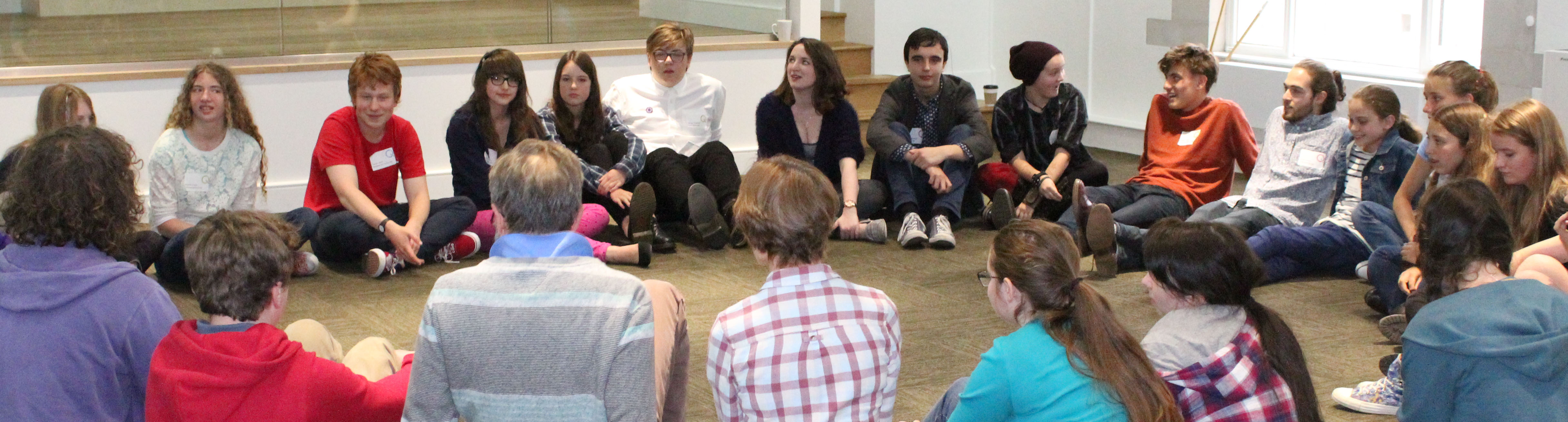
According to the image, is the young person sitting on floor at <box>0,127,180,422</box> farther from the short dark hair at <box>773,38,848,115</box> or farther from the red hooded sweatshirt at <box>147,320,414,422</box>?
the short dark hair at <box>773,38,848,115</box>

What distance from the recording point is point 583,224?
4285mm

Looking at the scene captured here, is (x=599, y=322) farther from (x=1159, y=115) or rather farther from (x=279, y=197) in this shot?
(x=279, y=197)

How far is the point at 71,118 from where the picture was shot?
12.0ft

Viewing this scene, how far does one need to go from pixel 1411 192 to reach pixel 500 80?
2.77 meters

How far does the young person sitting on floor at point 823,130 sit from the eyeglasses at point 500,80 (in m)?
0.92

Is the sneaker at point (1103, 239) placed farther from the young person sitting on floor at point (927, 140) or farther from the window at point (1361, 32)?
the window at point (1361, 32)

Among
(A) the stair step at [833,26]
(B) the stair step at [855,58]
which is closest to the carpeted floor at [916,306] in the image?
(B) the stair step at [855,58]

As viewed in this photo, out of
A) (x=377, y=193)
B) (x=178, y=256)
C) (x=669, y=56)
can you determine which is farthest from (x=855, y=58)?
(x=178, y=256)

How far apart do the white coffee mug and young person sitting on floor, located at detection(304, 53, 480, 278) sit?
7.30ft

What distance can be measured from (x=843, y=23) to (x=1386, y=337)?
4.51 m

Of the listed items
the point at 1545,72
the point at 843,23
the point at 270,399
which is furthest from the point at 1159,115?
the point at 270,399

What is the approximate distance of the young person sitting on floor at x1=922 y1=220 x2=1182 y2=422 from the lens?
1583 millimetres

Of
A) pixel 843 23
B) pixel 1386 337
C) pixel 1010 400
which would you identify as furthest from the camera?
pixel 843 23

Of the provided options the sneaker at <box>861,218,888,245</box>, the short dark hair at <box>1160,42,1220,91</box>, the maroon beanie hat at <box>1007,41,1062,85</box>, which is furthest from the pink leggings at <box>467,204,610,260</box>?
the short dark hair at <box>1160,42,1220,91</box>
